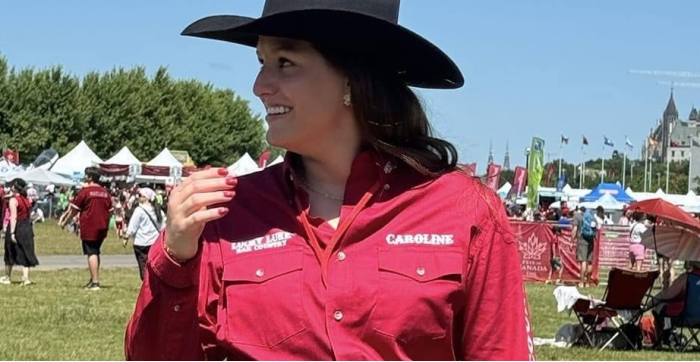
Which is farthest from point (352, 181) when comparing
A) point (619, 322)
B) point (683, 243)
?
point (683, 243)

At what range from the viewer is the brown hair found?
2.84m

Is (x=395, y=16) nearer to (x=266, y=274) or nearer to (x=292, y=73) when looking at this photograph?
(x=292, y=73)

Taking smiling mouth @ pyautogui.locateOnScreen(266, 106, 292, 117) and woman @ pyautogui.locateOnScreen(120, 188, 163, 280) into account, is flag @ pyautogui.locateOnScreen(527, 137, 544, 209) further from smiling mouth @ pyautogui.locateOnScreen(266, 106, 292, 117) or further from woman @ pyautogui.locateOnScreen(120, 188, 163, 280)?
smiling mouth @ pyautogui.locateOnScreen(266, 106, 292, 117)

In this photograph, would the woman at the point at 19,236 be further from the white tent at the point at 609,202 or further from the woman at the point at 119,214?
the white tent at the point at 609,202

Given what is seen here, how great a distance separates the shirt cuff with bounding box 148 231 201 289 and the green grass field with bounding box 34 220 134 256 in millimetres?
27109

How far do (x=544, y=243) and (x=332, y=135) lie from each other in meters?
23.6

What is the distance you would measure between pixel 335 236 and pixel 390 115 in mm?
401

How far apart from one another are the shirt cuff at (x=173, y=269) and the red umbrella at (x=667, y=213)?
1421 centimetres

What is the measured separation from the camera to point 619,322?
1468cm

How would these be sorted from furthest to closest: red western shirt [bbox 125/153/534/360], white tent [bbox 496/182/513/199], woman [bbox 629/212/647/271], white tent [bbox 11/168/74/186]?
1. white tent [bbox 11/168/74/186]
2. woman [bbox 629/212/647/271]
3. white tent [bbox 496/182/513/199]
4. red western shirt [bbox 125/153/534/360]

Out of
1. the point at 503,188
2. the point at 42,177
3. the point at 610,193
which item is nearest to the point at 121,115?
the point at 42,177

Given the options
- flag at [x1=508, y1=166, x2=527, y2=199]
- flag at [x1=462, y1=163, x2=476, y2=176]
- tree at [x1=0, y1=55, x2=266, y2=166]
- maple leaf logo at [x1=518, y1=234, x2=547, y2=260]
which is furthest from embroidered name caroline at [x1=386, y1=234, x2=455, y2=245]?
tree at [x1=0, y1=55, x2=266, y2=166]

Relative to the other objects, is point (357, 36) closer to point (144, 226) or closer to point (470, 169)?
point (470, 169)

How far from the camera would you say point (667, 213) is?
638 inches
